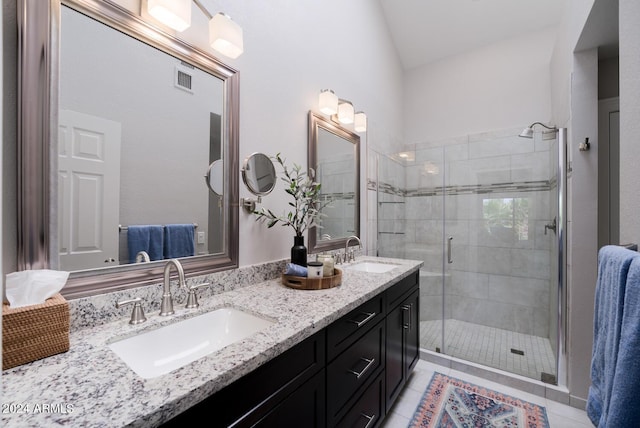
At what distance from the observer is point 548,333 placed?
2594 mm

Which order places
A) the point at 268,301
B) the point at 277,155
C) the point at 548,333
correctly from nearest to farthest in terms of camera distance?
the point at 268,301 → the point at 277,155 → the point at 548,333

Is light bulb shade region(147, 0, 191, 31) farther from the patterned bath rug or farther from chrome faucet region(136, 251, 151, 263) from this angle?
the patterned bath rug

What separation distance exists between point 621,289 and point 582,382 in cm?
151

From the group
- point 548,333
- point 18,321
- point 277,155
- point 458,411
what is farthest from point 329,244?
point 548,333

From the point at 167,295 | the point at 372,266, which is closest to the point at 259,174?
the point at 167,295

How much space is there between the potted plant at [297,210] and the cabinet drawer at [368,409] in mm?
695

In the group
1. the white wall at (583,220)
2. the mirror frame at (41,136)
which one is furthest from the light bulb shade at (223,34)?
the white wall at (583,220)

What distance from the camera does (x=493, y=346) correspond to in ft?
8.43

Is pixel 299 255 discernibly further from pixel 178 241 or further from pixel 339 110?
pixel 339 110

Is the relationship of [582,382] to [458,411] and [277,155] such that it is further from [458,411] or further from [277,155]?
[277,155]

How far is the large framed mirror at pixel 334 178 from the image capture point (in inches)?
80.0

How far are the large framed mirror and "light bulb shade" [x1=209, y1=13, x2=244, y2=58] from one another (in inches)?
29.1

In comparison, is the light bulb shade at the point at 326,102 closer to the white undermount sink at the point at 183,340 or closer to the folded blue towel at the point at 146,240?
the folded blue towel at the point at 146,240

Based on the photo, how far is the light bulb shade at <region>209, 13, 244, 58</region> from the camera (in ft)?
4.16
